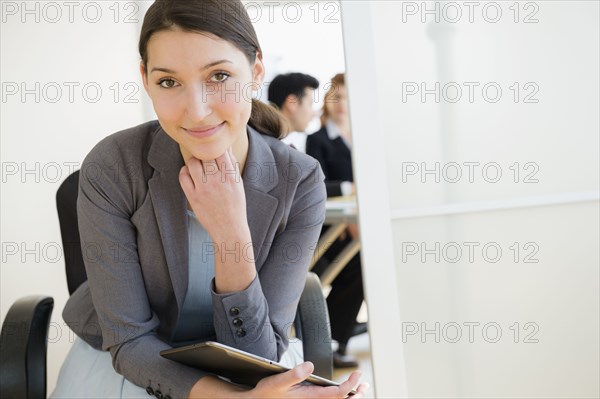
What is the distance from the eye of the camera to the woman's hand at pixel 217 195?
4.50 ft

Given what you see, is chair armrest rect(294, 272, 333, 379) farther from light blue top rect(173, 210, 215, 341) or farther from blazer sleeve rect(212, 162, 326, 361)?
light blue top rect(173, 210, 215, 341)

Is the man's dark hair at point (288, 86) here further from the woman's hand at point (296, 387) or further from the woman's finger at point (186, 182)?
the woman's hand at point (296, 387)

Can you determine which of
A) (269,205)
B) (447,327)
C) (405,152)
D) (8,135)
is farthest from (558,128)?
(8,135)

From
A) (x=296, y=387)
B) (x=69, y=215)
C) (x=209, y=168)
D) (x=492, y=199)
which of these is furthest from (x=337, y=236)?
(x=296, y=387)

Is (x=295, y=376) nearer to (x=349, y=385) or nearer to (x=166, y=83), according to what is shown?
(x=349, y=385)

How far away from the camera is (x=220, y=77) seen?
4.39ft

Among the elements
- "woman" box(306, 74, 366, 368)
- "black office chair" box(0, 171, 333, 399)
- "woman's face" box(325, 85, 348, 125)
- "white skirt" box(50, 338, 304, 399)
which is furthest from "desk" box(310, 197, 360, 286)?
"white skirt" box(50, 338, 304, 399)

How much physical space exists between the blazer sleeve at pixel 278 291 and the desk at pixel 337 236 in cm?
118

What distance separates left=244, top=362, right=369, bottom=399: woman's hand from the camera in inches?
46.8

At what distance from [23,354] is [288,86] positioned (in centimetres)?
114

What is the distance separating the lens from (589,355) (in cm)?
184

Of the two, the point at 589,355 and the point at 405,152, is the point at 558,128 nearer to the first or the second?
the point at 405,152

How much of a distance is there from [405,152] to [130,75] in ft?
2.52

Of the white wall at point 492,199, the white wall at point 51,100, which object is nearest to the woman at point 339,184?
the white wall at point 492,199
